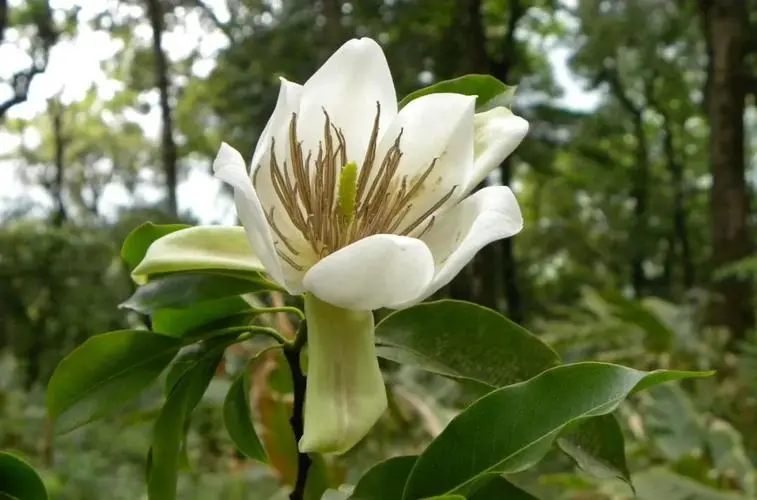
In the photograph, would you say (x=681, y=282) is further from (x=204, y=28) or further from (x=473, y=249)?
(x=473, y=249)

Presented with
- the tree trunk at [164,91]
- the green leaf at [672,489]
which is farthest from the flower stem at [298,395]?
the tree trunk at [164,91]

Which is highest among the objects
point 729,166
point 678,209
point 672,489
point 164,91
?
point 164,91

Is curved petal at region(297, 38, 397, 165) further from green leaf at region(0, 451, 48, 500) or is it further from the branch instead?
the branch

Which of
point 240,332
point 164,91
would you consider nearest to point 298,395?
point 240,332

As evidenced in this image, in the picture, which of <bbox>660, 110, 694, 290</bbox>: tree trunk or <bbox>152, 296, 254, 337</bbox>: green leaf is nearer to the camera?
<bbox>152, 296, 254, 337</bbox>: green leaf

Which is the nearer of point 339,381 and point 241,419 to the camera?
point 339,381

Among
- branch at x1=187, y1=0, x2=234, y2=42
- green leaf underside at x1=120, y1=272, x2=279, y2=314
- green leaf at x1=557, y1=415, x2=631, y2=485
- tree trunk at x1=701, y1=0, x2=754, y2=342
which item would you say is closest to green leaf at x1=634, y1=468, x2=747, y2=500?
green leaf at x1=557, y1=415, x2=631, y2=485

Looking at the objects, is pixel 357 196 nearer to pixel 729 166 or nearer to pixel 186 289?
pixel 186 289
